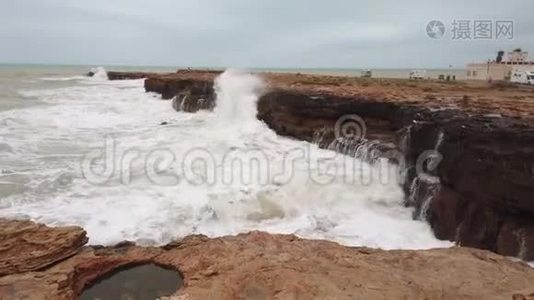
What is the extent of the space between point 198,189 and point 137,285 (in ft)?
14.5

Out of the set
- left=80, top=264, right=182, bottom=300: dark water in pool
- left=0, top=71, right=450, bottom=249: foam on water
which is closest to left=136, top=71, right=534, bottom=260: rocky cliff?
left=0, top=71, right=450, bottom=249: foam on water

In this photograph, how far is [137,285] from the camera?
533 centimetres

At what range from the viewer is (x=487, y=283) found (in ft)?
16.3

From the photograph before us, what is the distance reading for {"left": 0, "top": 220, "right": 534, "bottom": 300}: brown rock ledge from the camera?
4.78 m

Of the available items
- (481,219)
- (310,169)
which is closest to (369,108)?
(310,169)

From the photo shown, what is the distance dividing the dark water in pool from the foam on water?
1.39 metres

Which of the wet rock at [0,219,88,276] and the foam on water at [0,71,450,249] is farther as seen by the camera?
the foam on water at [0,71,450,249]

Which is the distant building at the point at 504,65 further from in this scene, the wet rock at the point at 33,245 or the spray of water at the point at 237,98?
the wet rock at the point at 33,245

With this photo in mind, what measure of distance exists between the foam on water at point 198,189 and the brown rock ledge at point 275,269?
1202 mm

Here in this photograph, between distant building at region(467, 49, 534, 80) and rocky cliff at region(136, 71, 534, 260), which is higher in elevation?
distant building at region(467, 49, 534, 80)

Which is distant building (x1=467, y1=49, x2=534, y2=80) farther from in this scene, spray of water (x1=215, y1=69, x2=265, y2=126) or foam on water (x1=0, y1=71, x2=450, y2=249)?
foam on water (x1=0, y1=71, x2=450, y2=249)

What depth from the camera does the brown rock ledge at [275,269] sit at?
4777 millimetres

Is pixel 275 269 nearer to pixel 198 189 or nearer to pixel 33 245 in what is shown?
pixel 33 245

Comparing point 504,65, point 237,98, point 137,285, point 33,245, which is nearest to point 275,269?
point 137,285
